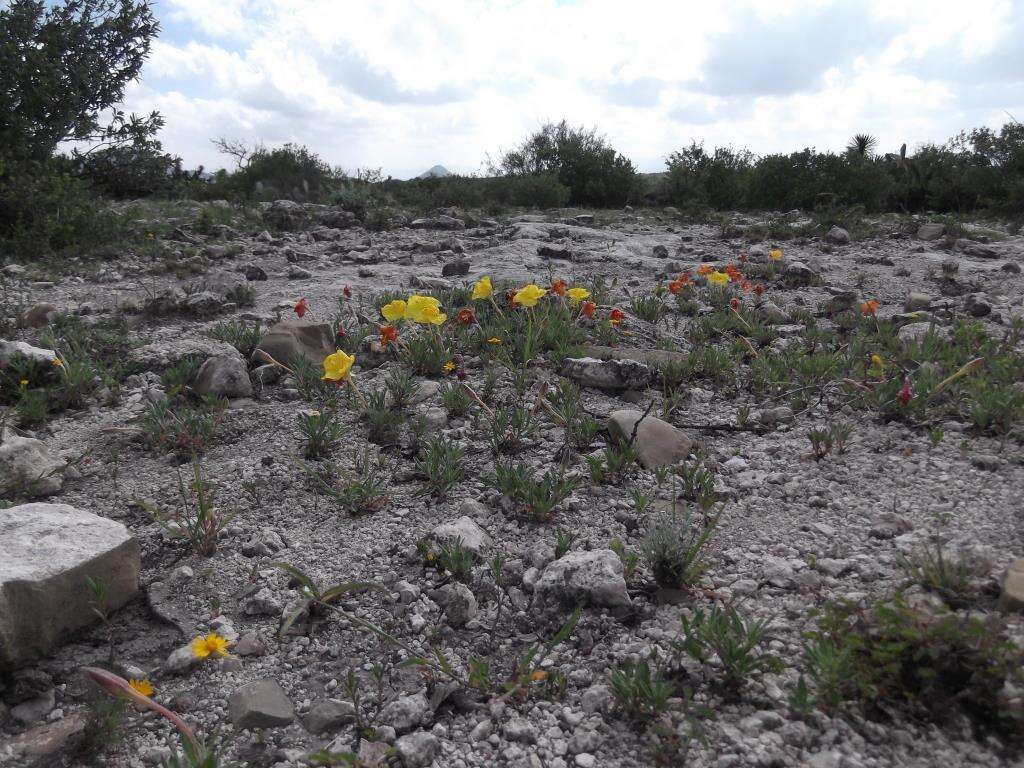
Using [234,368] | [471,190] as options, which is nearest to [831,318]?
[234,368]

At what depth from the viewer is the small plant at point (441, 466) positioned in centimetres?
281

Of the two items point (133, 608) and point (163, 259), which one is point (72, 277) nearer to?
point (163, 259)

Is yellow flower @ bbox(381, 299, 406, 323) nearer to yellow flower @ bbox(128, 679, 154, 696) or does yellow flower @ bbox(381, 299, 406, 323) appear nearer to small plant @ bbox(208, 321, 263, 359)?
small plant @ bbox(208, 321, 263, 359)

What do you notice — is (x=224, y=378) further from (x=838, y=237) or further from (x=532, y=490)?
(x=838, y=237)

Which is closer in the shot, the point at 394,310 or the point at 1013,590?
the point at 1013,590

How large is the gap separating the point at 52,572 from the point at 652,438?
225 cm

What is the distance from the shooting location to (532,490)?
2.63 meters

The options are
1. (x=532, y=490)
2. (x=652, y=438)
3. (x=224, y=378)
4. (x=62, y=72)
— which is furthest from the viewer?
(x=62, y=72)

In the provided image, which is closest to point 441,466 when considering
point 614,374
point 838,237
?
point 614,374

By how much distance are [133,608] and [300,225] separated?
8.56 m

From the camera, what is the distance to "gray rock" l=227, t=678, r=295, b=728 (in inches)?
68.9

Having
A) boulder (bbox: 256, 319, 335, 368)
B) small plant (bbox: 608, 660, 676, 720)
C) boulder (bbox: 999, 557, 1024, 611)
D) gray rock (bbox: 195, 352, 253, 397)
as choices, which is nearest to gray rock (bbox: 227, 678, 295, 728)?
small plant (bbox: 608, 660, 676, 720)

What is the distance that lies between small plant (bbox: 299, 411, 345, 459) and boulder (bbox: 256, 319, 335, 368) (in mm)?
897

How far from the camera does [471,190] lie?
14.6 m
